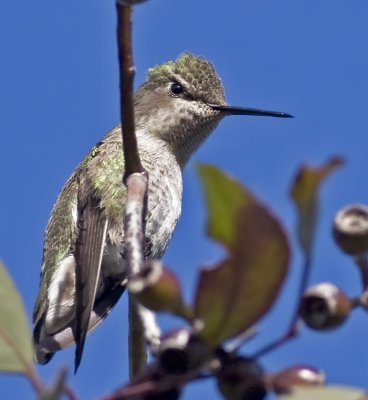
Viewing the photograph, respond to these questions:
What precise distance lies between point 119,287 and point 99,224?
43 centimetres

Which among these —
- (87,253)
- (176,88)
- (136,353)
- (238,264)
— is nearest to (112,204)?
(87,253)

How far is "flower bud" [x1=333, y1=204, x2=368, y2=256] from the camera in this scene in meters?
1.29

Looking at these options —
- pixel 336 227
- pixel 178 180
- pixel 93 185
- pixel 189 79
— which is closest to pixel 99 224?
pixel 93 185

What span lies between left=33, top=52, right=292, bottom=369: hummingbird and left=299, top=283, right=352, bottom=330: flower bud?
2807 mm

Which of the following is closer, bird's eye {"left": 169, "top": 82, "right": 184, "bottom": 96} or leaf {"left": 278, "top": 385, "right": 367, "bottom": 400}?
leaf {"left": 278, "top": 385, "right": 367, "bottom": 400}

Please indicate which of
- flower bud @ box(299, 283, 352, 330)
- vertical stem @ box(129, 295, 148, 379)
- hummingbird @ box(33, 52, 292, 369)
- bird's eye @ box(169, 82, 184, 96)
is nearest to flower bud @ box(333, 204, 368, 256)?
flower bud @ box(299, 283, 352, 330)

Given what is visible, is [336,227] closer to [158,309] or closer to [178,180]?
[158,309]

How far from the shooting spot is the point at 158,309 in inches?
44.6

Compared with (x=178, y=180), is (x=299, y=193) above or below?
above

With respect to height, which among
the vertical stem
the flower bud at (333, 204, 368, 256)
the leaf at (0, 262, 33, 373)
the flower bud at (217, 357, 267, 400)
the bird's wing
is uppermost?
the flower bud at (333, 204, 368, 256)

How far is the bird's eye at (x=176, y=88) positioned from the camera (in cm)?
674

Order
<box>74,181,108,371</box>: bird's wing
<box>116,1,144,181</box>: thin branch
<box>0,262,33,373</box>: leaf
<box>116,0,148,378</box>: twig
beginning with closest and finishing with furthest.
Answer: <box>0,262,33,373</box>: leaf
<box>116,0,148,378</box>: twig
<box>116,1,144,181</box>: thin branch
<box>74,181,108,371</box>: bird's wing

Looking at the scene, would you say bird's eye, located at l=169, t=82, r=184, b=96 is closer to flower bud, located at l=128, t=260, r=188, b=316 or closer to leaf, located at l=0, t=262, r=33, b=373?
leaf, located at l=0, t=262, r=33, b=373

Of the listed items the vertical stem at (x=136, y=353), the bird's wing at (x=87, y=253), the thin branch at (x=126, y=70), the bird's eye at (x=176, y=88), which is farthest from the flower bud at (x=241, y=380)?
the bird's eye at (x=176, y=88)
